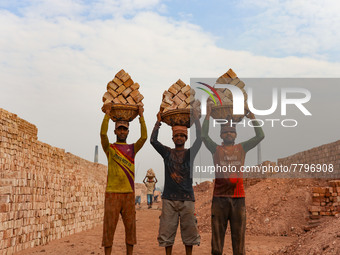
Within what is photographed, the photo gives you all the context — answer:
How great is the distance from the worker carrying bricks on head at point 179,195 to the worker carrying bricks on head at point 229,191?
16.2 inches

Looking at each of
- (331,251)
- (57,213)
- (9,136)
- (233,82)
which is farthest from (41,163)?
(331,251)

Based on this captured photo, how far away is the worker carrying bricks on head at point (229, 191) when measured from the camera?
4.81 metres

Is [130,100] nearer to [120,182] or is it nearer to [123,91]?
[123,91]

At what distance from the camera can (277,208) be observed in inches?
470

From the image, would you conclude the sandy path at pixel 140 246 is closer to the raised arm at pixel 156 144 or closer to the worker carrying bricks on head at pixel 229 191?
the worker carrying bricks on head at pixel 229 191

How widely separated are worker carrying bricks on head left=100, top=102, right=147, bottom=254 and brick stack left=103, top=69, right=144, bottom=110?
0.18 metres

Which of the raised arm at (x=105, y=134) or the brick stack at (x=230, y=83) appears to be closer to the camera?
the brick stack at (x=230, y=83)

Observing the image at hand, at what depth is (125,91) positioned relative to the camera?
5.66 metres

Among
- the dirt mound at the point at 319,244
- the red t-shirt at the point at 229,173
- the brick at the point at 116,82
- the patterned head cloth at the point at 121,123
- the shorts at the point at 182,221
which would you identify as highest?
the brick at the point at 116,82

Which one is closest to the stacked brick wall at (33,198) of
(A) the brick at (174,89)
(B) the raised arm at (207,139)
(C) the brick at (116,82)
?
(C) the brick at (116,82)

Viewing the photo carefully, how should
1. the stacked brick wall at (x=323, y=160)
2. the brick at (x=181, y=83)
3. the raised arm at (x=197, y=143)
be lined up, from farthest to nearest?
the stacked brick wall at (x=323, y=160) → the brick at (x=181, y=83) → the raised arm at (x=197, y=143)

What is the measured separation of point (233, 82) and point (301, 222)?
24.5 feet

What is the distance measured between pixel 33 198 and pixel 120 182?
2.74 meters

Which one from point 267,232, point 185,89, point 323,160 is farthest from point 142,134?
point 323,160
